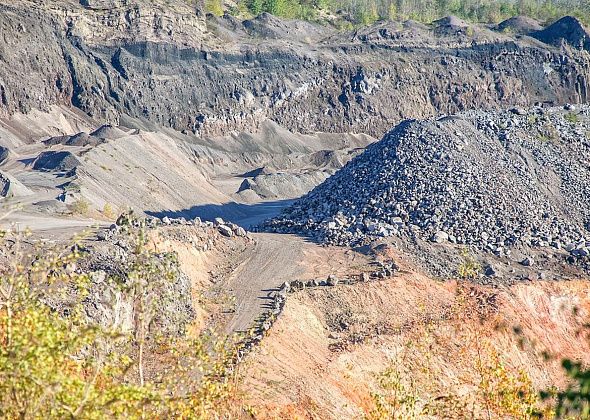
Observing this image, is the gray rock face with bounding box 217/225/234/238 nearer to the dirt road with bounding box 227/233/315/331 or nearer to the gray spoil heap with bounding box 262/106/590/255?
the dirt road with bounding box 227/233/315/331

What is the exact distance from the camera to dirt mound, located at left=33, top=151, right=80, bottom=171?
5997 centimetres

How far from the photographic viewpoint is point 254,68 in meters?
102

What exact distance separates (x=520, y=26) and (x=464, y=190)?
284 ft

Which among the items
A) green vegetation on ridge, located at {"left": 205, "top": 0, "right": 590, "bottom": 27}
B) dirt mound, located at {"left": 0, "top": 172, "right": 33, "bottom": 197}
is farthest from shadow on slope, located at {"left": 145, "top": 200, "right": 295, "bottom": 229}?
green vegetation on ridge, located at {"left": 205, "top": 0, "right": 590, "bottom": 27}

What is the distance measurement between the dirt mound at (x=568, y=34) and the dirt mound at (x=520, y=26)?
4.05m

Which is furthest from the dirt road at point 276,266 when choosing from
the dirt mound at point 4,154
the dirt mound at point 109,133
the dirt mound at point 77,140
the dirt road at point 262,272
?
the dirt mound at point 109,133

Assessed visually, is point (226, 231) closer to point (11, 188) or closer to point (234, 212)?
point (11, 188)

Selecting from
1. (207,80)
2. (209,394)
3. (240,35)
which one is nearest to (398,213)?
(209,394)

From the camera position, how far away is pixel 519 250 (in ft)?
135

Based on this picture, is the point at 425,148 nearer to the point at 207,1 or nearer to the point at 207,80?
the point at 207,80

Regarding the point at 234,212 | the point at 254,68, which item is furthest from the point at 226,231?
the point at 254,68

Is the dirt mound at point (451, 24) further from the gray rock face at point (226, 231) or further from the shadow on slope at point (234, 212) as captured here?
the gray rock face at point (226, 231)

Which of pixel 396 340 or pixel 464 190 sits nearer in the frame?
pixel 396 340

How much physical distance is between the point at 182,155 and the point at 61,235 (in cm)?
4345
